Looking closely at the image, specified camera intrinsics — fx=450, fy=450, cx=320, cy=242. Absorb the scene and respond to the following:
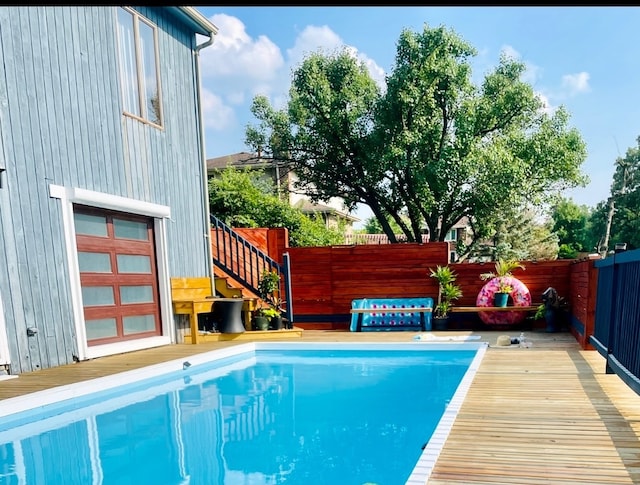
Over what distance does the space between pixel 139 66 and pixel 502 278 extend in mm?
7202

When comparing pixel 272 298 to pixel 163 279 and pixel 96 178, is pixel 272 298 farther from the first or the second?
pixel 96 178

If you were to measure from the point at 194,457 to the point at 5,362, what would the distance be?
9.86ft

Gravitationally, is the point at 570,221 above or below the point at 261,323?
below

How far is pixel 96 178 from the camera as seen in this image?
6.45 m

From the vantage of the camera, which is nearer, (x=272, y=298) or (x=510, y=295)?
(x=510, y=295)

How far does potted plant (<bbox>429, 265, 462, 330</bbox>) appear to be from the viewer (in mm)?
8375

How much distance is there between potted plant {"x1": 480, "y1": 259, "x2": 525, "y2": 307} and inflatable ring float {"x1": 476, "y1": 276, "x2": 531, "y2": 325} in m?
0.03

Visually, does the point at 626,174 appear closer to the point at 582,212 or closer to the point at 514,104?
the point at 582,212

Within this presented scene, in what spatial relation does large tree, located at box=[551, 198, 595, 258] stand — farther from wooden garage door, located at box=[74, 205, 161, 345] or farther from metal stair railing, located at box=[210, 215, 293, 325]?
wooden garage door, located at box=[74, 205, 161, 345]

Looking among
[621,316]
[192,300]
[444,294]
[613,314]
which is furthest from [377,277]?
[621,316]

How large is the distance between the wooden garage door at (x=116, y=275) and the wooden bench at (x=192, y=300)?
34cm

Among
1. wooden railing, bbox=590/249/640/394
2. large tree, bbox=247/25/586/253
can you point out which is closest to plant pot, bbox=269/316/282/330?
wooden railing, bbox=590/249/640/394

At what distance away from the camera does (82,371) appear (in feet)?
17.5

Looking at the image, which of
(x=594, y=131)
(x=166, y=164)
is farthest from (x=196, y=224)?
(x=594, y=131)
